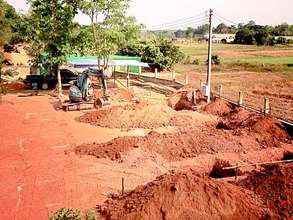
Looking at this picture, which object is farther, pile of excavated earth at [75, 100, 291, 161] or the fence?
the fence

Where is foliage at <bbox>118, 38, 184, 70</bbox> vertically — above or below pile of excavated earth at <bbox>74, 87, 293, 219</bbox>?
above

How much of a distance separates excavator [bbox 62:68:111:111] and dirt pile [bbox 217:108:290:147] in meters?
8.91

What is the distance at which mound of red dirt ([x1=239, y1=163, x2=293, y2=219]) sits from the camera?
36.2 ft

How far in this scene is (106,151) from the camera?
16.9 meters

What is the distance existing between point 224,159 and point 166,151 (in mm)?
2394

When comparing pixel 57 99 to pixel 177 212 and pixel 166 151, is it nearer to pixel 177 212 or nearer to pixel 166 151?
pixel 166 151

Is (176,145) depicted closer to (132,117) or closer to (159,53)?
(132,117)

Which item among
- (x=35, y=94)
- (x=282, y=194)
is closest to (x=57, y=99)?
(x=35, y=94)

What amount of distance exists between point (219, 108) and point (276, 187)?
1253cm

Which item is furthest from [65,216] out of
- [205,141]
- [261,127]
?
[261,127]

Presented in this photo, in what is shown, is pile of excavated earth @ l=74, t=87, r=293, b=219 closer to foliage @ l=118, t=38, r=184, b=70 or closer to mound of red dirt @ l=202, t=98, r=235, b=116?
mound of red dirt @ l=202, t=98, r=235, b=116

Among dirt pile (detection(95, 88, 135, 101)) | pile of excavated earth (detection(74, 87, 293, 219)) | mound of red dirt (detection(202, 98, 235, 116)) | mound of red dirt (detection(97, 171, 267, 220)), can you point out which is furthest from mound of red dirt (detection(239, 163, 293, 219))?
dirt pile (detection(95, 88, 135, 101))

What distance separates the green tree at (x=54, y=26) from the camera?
1177 inches

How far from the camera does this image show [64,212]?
990cm
